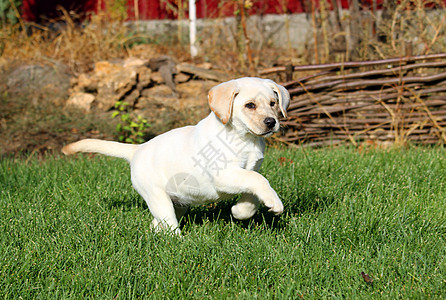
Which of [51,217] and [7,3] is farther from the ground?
[7,3]

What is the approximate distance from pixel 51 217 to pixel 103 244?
68cm

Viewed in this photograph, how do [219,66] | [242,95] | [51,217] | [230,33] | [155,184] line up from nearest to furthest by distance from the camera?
[242,95], [155,184], [51,217], [219,66], [230,33]

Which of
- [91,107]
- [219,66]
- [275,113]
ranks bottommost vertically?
[91,107]

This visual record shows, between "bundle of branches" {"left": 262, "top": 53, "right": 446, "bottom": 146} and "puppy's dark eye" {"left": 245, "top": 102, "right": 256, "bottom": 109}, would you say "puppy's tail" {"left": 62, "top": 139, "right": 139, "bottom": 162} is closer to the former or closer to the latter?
"puppy's dark eye" {"left": 245, "top": 102, "right": 256, "bottom": 109}

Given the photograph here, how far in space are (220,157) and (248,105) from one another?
0.35 meters

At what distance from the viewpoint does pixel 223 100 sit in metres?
2.66

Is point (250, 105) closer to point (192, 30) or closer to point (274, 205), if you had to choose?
point (274, 205)

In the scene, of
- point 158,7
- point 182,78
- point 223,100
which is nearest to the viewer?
point 223,100

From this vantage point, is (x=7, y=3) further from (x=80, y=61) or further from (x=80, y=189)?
(x=80, y=189)

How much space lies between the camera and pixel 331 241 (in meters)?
2.73

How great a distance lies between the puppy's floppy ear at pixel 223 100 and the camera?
2.65m

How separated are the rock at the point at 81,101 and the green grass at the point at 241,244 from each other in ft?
10.9

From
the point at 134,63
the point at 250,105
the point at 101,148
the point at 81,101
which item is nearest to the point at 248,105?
the point at 250,105

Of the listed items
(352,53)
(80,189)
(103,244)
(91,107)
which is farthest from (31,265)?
(352,53)
